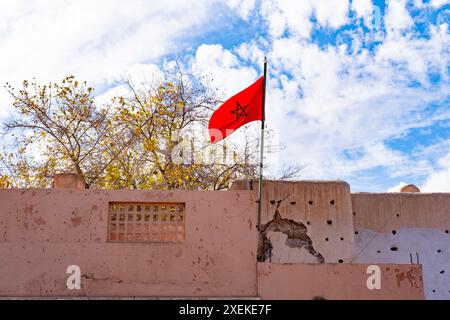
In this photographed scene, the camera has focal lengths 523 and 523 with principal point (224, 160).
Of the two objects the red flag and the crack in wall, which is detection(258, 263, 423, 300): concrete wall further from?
the red flag

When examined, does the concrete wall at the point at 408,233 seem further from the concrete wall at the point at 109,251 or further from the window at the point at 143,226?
the window at the point at 143,226

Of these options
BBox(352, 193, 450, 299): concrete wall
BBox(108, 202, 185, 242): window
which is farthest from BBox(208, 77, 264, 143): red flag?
BBox(352, 193, 450, 299): concrete wall

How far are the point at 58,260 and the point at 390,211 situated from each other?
567cm

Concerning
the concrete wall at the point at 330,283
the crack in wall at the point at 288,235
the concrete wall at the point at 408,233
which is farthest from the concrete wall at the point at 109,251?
the concrete wall at the point at 408,233

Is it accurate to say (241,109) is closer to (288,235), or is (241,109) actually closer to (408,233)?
(288,235)

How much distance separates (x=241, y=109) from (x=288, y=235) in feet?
7.39

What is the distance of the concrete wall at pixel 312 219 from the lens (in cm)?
865

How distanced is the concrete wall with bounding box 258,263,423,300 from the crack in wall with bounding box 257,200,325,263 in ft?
2.77

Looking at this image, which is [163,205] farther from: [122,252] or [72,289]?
[72,289]

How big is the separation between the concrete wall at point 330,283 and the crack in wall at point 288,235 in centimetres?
85

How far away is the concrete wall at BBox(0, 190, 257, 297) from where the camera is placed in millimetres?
7594
